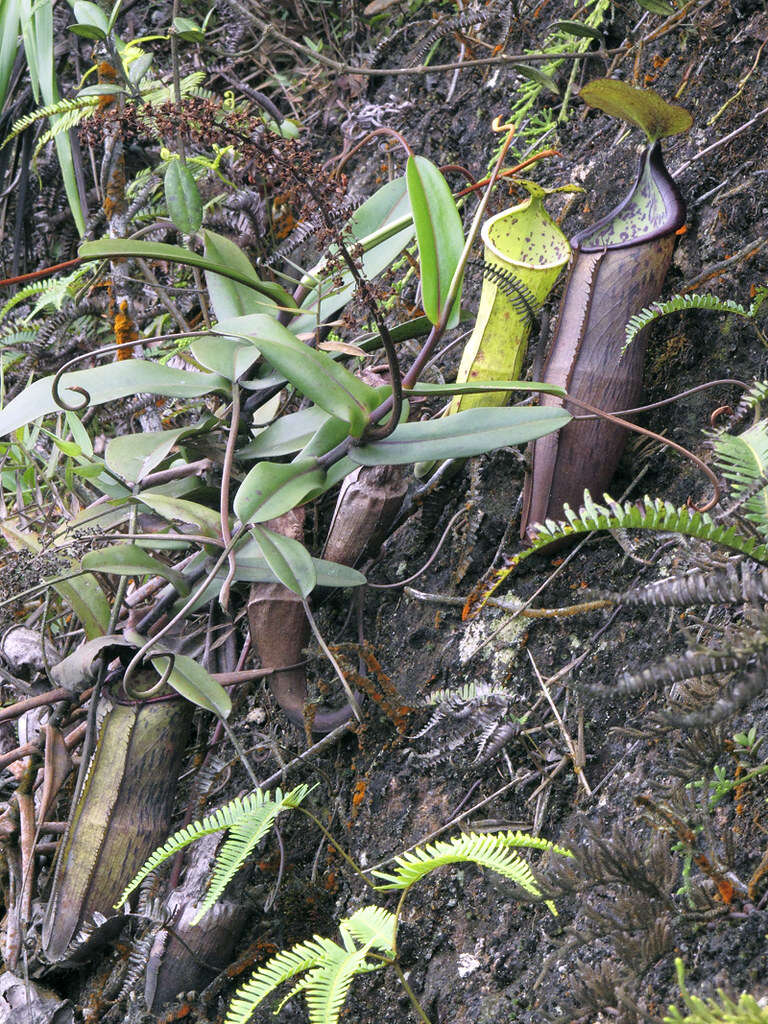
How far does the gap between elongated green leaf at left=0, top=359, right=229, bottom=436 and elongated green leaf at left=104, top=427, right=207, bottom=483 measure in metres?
0.08

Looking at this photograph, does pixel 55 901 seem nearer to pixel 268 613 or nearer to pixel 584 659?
pixel 268 613

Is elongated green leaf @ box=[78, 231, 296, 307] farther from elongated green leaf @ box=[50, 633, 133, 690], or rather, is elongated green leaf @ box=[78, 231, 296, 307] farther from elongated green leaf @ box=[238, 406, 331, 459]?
elongated green leaf @ box=[50, 633, 133, 690]

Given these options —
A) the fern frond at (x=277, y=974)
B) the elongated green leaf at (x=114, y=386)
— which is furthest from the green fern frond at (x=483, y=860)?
the elongated green leaf at (x=114, y=386)

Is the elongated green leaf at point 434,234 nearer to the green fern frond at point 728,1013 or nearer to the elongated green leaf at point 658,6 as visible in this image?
the elongated green leaf at point 658,6

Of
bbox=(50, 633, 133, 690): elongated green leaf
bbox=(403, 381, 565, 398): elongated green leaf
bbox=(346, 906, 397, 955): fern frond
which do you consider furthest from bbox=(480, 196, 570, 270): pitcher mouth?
bbox=(346, 906, 397, 955): fern frond

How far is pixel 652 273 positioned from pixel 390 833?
90cm

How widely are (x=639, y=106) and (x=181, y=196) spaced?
0.75m

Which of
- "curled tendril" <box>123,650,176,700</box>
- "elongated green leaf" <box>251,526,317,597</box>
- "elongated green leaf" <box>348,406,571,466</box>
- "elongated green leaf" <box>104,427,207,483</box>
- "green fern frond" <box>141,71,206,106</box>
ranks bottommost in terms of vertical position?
"curled tendril" <box>123,650,176,700</box>

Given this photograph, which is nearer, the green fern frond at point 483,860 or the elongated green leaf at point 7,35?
the green fern frond at point 483,860

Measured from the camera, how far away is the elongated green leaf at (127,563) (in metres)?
1.29

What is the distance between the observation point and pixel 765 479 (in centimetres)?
85

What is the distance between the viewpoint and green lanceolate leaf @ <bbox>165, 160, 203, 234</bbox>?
1492mm

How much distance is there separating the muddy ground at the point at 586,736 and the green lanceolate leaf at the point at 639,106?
17 cm

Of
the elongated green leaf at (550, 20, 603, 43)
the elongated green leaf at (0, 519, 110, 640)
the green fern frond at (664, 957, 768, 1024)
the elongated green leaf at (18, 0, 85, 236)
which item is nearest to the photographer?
the green fern frond at (664, 957, 768, 1024)
